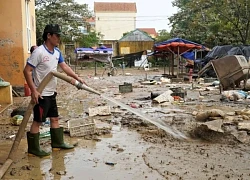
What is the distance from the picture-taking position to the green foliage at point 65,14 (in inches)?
1194

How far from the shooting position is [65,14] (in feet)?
104

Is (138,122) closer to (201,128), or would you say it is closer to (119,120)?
(119,120)

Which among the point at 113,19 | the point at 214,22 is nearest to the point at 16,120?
the point at 214,22

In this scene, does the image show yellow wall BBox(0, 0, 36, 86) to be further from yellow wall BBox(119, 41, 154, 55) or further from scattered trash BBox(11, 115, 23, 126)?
yellow wall BBox(119, 41, 154, 55)

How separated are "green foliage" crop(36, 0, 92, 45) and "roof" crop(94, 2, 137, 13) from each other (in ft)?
91.1

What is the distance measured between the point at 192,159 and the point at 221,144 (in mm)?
956

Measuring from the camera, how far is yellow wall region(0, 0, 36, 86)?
429 inches

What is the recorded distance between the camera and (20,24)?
10977 mm

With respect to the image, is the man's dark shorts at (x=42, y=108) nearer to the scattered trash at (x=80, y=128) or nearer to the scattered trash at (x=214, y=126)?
the scattered trash at (x=80, y=128)

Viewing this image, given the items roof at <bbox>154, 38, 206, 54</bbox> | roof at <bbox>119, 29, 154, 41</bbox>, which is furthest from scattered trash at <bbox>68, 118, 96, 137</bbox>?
roof at <bbox>119, 29, 154, 41</bbox>

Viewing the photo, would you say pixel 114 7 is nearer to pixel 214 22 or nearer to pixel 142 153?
pixel 214 22

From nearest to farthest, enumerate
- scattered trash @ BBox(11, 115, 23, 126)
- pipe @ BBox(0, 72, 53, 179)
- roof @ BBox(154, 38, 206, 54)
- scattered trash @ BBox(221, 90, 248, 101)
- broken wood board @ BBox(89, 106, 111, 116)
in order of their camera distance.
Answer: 1. pipe @ BBox(0, 72, 53, 179)
2. scattered trash @ BBox(11, 115, 23, 126)
3. broken wood board @ BBox(89, 106, 111, 116)
4. scattered trash @ BBox(221, 90, 248, 101)
5. roof @ BBox(154, 38, 206, 54)

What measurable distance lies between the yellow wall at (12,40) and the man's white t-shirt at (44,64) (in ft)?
22.9

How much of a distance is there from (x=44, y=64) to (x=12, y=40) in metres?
7.18
